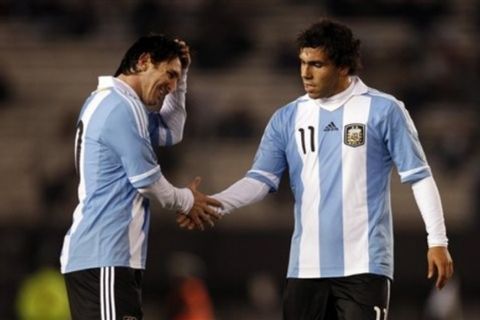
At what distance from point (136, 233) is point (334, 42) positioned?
1.47m

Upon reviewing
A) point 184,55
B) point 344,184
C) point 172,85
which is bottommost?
point 344,184

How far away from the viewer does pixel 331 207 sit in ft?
26.5

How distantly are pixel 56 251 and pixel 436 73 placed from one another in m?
6.30

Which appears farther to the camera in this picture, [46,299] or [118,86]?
[46,299]

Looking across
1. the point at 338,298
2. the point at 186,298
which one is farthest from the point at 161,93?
the point at 186,298

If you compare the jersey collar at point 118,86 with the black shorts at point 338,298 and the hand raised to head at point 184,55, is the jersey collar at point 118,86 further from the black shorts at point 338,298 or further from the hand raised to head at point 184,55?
the black shorts at point 338,298

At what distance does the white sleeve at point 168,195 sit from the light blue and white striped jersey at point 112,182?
0.05m

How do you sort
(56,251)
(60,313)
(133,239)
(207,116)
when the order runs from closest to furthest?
(133,239) < (60,313) < (56,251) < (207,116)

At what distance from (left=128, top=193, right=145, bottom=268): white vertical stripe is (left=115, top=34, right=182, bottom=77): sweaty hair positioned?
2.26 ft

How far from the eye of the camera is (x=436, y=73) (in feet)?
69.4

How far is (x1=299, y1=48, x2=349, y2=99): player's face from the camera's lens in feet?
26.7

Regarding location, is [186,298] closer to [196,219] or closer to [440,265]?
[196,219]

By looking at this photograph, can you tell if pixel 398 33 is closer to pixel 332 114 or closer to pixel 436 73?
pixel 436 73

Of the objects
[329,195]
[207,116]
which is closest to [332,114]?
[329,195]
